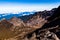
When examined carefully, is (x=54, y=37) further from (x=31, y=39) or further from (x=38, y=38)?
(x=31, y=39)

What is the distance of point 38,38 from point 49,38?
69.0ft

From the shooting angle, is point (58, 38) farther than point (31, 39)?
No

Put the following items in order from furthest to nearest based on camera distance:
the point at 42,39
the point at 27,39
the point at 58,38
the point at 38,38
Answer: the point at 27,39 → the point at 38,38 → the point at 42,39 → the point at 58,38

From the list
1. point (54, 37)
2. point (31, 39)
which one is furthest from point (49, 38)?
point (31, 39)

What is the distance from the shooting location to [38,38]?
179875 mm

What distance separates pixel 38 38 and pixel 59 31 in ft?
61.0

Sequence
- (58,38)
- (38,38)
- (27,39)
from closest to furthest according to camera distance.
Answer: (58,38) → (38,38) → (27,39)

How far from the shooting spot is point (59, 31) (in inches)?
6855

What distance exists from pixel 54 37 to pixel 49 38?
4831 millimetres

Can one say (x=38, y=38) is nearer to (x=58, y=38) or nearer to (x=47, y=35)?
(x=47, y=35)

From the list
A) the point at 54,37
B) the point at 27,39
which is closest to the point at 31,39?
the point at 27,39

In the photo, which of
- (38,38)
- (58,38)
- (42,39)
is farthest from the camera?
(38,38)

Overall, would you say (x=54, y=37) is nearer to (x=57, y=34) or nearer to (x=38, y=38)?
(x=57, y=34)

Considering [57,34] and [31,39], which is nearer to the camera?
[57,34]
